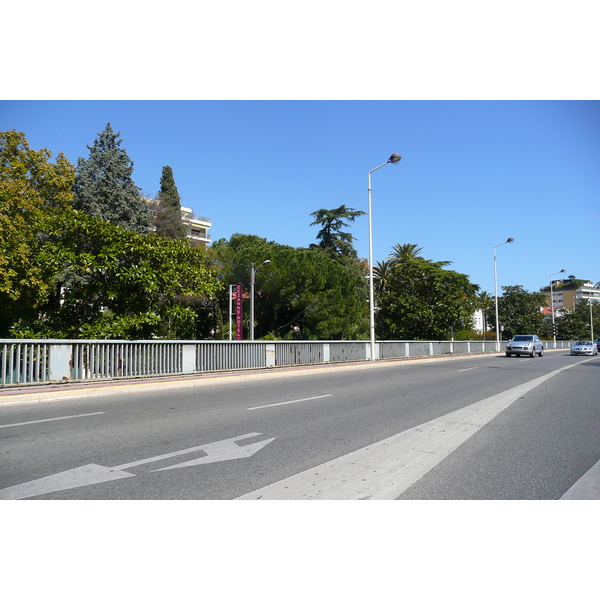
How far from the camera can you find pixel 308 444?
5.98m

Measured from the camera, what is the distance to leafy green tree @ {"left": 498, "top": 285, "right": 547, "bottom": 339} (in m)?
66.8

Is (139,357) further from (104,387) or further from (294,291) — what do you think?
(294,291)

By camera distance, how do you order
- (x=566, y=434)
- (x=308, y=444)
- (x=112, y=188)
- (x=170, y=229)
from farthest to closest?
1. (x=170, y=229)
2. (x=112, y=188)
3. (x=566, y=434)
4. (x=308, y=444)

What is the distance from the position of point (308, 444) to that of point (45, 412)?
17.6 ft

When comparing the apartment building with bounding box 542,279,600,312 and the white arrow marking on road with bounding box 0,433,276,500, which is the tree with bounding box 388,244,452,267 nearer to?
the white arrow marking on road with bounding box 0,433,276,500

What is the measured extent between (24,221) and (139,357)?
437 inches

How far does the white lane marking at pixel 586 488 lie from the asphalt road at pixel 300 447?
2 centimetres

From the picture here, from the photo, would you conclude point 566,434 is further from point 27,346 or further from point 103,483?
point 27,346

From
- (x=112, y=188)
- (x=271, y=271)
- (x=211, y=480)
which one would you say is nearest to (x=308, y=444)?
(x=211, y=480)

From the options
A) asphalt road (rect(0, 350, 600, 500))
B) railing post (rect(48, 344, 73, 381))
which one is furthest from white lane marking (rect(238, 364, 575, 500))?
railing post (rect(48, 344, 73, 381))

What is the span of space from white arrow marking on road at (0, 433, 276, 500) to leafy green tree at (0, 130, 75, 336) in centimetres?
1305

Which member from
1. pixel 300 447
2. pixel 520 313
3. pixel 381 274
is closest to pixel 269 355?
pixel 300 447

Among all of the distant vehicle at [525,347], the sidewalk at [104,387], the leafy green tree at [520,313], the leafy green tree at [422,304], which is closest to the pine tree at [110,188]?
the leafy green tree at [422,304]

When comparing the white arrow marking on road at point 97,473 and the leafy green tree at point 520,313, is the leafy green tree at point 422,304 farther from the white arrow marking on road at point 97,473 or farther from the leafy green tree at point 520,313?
the white arrow marking on road at point 97,473
